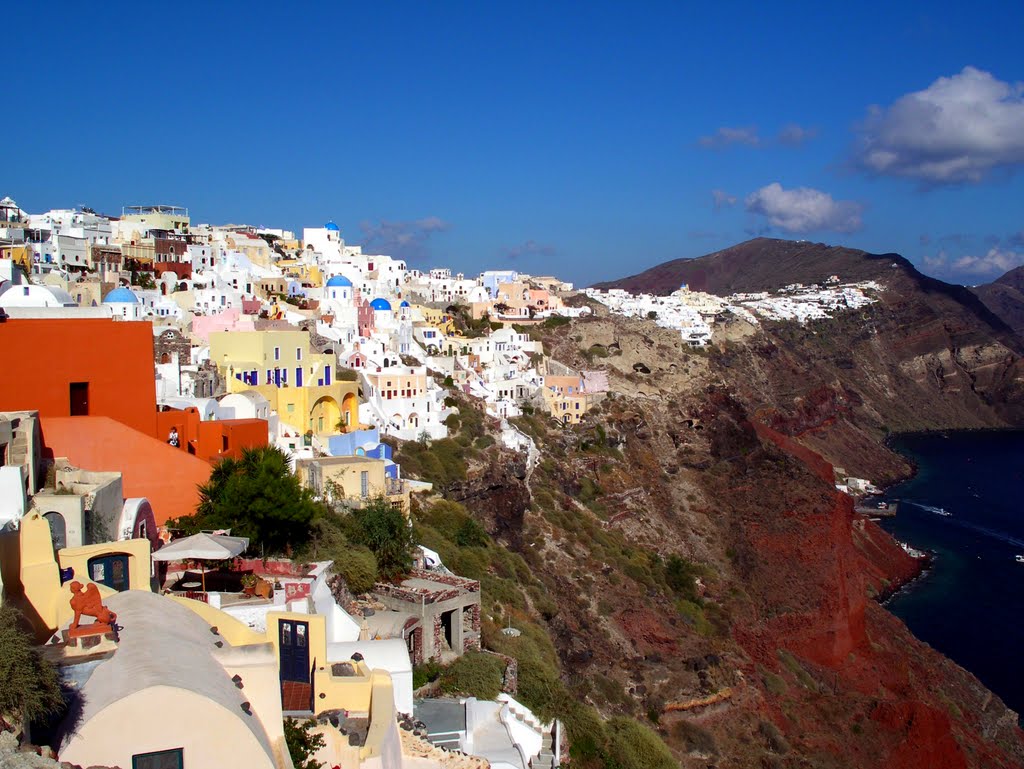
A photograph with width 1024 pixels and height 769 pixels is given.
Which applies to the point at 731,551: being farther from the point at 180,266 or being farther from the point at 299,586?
the point at 299,586

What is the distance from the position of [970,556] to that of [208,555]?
58.9 metres

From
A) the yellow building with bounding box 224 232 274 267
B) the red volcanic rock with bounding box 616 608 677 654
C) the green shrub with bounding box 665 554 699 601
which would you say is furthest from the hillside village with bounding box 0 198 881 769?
the yellow building with bounding box 224 232 274 267

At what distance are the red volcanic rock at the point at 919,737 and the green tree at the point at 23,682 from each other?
32085 mm

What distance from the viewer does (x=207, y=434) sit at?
19.6 meters

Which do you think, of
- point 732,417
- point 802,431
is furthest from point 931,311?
point 732,417

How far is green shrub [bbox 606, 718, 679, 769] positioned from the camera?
1972 centimetres

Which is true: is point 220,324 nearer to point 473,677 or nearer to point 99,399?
point 99,399

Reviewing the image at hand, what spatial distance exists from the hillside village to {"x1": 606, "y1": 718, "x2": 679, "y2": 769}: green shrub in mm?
3526

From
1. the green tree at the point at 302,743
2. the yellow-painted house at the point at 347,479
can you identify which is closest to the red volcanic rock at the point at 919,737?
the yellow-painted house at the point at 347,479

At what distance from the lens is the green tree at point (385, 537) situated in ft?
60.5

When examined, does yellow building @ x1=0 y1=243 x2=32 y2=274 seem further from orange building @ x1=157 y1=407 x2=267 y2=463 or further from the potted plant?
the potted plant

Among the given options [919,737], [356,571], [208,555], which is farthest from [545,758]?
[919,737]

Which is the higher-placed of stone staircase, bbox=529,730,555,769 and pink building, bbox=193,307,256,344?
pink building, bbox=193,307,256,344

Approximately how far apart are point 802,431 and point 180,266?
2296 inches
